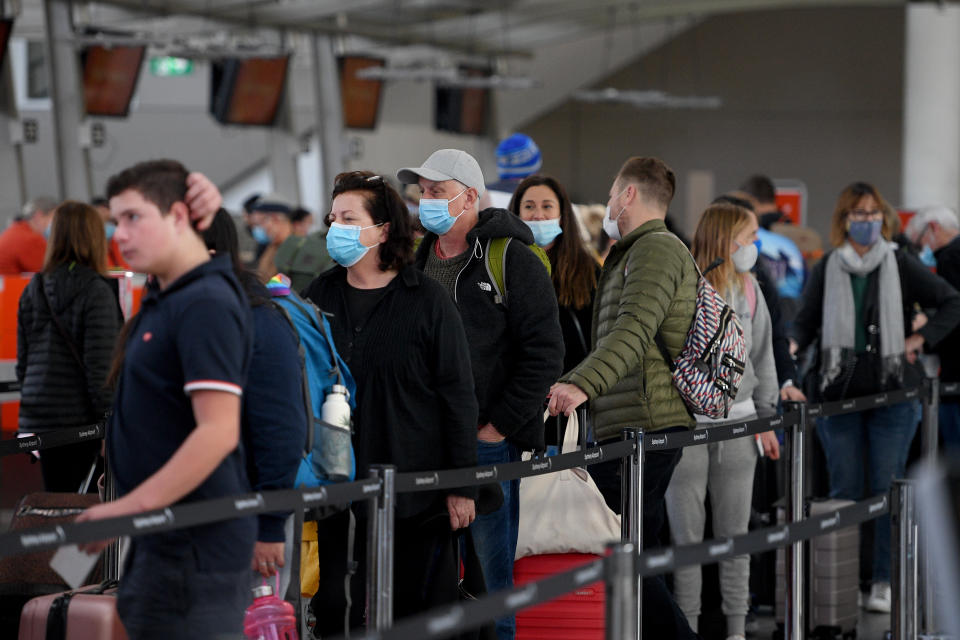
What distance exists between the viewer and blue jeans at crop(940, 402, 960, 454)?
637 centimetres

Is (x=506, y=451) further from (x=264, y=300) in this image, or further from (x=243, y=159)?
(x=243, y=159)

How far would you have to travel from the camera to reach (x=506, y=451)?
404 cm

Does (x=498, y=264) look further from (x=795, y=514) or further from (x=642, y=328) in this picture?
(x=795, y=514)

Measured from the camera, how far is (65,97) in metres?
14.3

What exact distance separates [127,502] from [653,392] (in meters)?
1.98

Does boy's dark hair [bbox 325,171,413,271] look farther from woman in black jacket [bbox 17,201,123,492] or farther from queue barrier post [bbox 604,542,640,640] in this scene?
woman in black jacket [bbox 17,201,123,492]

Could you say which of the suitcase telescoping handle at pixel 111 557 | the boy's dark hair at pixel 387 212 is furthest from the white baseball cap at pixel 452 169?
the suitcase telescoping handle at pixel 111 557

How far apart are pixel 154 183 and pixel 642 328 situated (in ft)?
5.91

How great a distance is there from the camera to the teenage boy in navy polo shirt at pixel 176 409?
101 inches

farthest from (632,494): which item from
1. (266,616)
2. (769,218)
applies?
(769,218)

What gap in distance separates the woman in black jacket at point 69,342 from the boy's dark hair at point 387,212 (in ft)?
6.54

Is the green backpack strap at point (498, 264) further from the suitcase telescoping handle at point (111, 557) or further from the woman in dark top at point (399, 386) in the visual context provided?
the suitcase telescoping handle at point (111, 557)

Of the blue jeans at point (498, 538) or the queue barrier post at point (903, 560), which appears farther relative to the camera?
the queue barrier post at point (903, 560)

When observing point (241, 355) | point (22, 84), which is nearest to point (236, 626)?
point (241, 355)
